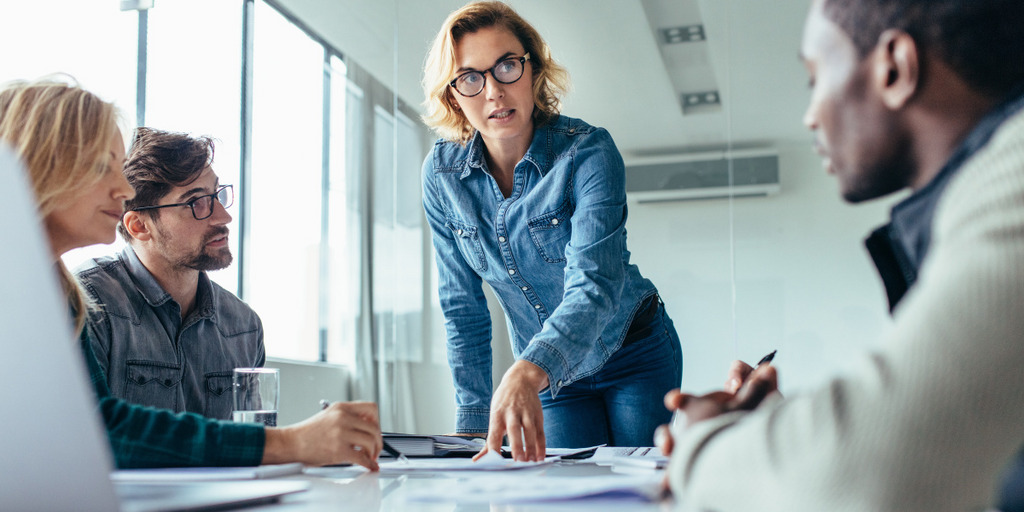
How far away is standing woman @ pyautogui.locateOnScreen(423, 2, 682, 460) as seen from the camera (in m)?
1.62

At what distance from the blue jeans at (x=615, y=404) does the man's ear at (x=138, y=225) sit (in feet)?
3.37

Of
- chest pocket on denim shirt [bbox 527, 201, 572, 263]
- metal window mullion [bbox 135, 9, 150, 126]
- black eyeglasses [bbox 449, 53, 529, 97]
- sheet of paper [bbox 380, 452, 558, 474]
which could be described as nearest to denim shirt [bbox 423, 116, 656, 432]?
chest pocket on denim shirt [bbox 527, 201, 572, 263]

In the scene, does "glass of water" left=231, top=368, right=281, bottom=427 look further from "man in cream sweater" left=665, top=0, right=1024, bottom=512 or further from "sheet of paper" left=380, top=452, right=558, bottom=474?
"man in cream sweater" left=665, top=0, right=1024, bottom=512

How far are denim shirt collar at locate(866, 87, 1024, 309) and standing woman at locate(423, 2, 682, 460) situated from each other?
2.48 ft

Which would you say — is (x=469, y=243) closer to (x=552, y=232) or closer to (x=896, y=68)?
(x=552, y=232)

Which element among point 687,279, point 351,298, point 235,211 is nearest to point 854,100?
point 687,279

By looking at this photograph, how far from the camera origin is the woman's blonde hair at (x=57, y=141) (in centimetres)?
107

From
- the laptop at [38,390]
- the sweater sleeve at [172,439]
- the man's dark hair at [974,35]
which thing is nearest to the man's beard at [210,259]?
the sweater sleeve at [172,439]

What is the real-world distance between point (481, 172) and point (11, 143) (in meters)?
0.89

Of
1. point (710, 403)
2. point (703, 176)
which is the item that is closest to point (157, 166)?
point (710, 403)

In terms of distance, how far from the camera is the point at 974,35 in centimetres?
57

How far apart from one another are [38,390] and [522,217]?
1.24 metres

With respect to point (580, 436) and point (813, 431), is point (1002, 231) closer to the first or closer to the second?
point (813, 431)

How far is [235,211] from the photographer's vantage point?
12.2 feet
